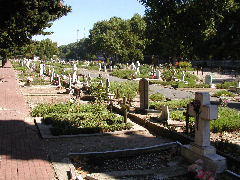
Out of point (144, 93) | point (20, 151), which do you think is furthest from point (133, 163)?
point (144, 93)

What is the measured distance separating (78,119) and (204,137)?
553 cm

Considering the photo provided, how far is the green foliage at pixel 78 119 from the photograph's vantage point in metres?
9.71

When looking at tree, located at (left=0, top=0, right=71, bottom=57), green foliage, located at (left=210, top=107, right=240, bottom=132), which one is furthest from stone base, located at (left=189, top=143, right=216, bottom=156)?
tree, located at (left=0, top=0, right=71, bottom=57)

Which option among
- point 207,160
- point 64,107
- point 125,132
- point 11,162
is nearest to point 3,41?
point 64,107

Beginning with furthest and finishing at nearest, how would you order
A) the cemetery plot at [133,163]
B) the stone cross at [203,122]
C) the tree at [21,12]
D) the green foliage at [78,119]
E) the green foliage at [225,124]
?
1. the green foliage at [78,119]
2. the green foliage at [225,124]
3. the tree at [21,12]
4. the stone cross at [203,122]
5. the cemetery plot at [133,163]

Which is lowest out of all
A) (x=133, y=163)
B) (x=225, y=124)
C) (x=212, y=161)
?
(x=133, y=163)

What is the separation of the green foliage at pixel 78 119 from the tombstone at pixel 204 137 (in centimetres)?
373

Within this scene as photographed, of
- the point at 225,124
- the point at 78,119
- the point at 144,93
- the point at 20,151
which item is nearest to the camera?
the point at 20,151

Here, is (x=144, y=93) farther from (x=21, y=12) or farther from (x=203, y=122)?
(x=203, y=122)

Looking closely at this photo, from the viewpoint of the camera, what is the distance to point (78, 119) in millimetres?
10844

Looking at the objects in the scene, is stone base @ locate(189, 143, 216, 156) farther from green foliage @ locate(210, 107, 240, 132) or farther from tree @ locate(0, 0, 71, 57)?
tree @ locate(0, 0, 71, 57)

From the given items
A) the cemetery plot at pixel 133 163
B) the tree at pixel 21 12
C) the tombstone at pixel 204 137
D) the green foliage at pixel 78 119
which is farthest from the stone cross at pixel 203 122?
the tree at pixel 21 12

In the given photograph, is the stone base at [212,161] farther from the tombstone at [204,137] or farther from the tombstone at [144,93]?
Result: the tombstone at [144,93]

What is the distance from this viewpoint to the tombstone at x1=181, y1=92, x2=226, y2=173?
20.5ft
